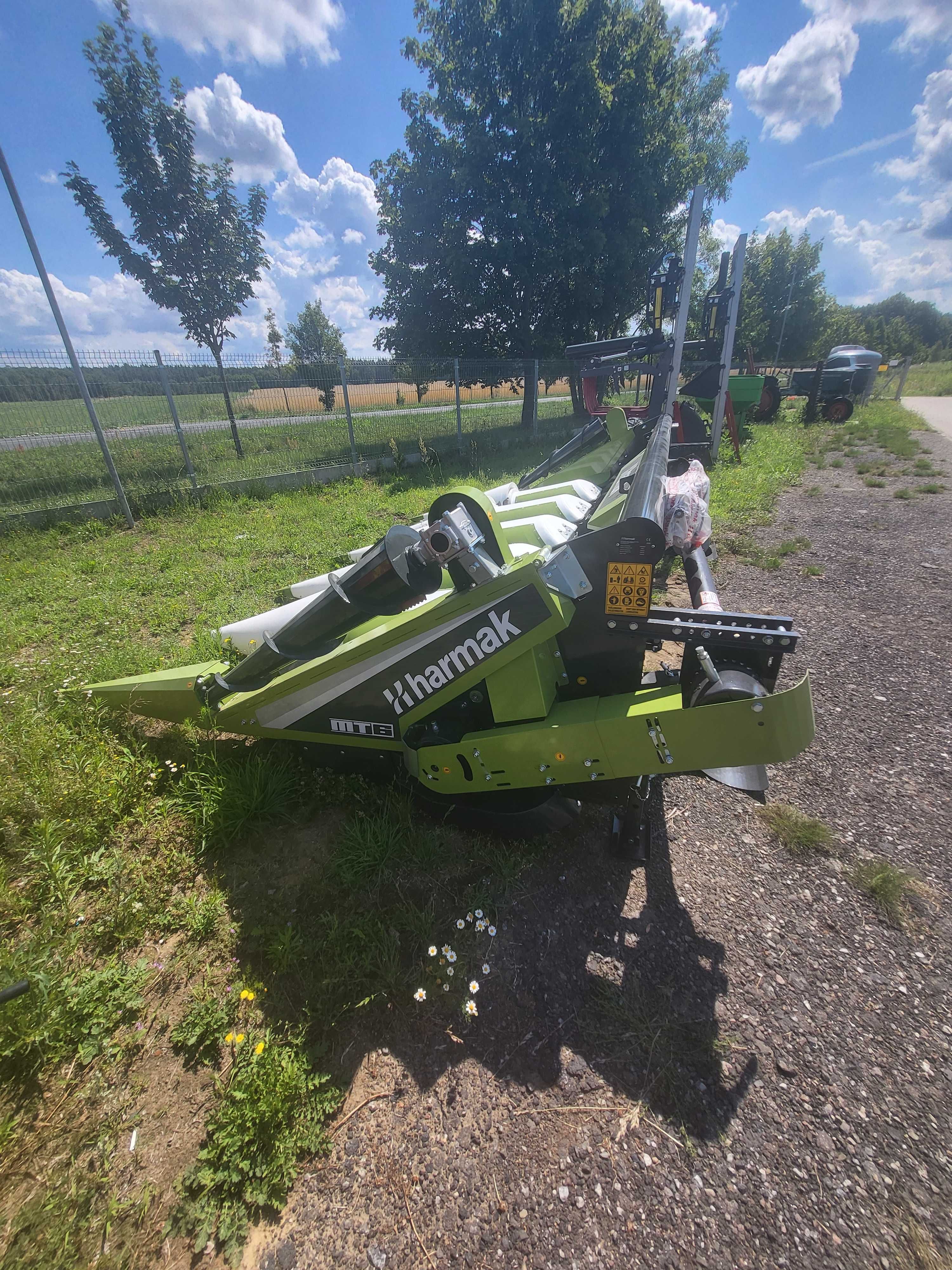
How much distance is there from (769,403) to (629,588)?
19006 mm

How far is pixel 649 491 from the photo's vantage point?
7.30 ft

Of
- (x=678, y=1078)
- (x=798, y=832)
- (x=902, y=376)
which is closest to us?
(x=678, y=1078)

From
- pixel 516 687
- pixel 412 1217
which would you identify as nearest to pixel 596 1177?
pixel 412 1217

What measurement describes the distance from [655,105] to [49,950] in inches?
845

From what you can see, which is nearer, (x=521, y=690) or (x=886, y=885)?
(x=521, y=690)

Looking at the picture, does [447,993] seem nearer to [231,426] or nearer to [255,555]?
[255,555]

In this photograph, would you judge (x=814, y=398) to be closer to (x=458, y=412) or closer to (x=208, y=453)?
(x=458, y=412)

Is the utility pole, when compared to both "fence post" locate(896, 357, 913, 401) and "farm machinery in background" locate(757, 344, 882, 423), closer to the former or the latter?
"fence post" locate(896, 357, 913, 401)

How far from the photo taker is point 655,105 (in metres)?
14.7

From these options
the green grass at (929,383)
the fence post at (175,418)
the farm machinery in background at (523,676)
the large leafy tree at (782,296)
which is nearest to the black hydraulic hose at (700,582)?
the farm machinery in background at (523,676)

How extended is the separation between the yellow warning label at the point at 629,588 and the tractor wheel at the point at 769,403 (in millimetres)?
18162

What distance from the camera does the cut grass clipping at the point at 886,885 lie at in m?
2.32

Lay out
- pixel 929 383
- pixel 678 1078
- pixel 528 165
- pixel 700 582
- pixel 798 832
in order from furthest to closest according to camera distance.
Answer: pixel 929 383, pixel 528 165, pixel 700 582, pixel 798 832, pixel 678 1078

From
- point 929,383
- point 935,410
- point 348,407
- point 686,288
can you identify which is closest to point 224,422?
point 348,407
